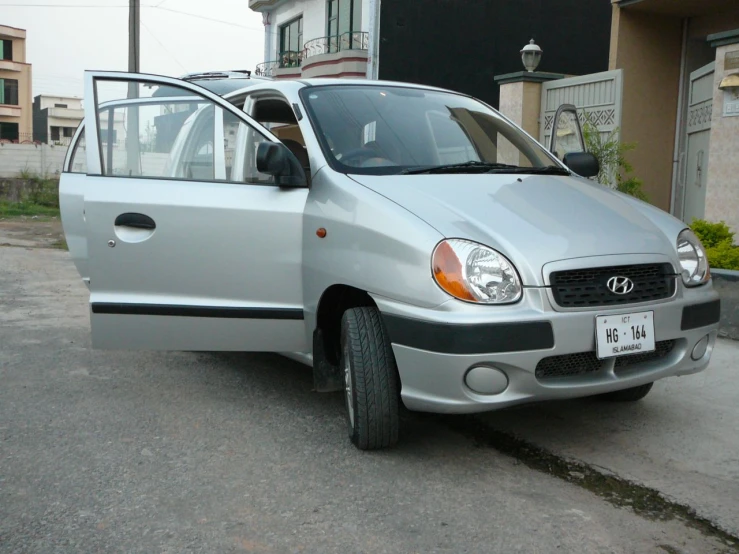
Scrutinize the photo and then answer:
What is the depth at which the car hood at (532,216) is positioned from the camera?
3.55m

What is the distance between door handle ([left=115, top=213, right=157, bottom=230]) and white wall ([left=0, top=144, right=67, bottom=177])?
78.9 ft

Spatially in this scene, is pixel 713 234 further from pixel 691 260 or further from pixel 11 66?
pixel 11 66

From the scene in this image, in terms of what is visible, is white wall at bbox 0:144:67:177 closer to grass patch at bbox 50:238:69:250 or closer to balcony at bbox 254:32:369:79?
balcony at bbox 254:32:369:79

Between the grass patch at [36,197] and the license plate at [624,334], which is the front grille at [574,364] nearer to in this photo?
the license plate at [624,334]

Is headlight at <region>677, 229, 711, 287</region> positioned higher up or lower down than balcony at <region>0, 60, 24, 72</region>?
lower down

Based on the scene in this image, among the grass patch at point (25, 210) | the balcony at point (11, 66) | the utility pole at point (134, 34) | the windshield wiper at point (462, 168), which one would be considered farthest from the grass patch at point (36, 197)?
the balcony at point (11, 66)

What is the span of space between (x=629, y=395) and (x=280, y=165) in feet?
7.17

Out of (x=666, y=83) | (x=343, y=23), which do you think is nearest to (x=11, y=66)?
(x=343, y=23)

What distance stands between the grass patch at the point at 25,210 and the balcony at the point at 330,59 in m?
7.46

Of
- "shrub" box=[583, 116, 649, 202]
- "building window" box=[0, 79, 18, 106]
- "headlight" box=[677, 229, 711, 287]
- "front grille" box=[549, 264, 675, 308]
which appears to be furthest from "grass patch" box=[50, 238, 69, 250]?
"building window" box=[0, 79, 18, 106]

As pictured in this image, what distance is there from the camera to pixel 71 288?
28.7ft

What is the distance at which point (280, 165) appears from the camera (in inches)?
163

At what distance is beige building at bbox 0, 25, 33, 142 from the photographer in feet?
195

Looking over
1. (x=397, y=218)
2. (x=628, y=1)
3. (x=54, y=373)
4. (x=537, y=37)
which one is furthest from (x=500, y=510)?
(x=537, y=37)
